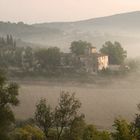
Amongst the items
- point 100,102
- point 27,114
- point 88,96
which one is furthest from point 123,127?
point 88,96

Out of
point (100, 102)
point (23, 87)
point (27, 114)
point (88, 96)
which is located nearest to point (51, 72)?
point (23, 87)

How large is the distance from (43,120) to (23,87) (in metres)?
39.8

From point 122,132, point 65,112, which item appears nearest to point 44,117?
point 65,112

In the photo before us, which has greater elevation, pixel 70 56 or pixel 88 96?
pixel 70 56

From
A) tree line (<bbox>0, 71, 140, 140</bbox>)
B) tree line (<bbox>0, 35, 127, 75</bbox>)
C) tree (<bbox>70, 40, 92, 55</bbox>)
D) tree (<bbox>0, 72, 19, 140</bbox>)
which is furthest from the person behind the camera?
tree (<bbox>70, 40, 92, 55</bbox>)

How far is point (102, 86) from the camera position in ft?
233

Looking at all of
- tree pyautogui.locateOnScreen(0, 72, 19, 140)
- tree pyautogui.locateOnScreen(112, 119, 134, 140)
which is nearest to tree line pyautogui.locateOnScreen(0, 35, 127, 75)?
tree pyautogui.locateOnScreen(112, 119, 134, 140)

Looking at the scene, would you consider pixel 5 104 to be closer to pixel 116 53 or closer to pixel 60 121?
pixel 60 121

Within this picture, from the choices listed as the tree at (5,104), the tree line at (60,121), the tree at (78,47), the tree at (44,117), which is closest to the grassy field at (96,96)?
the tree at (78,47)

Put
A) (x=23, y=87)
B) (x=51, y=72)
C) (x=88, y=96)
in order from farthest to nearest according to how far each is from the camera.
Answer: (x=51, y=72)
(x=23, y=87)
(x=88, y=96)

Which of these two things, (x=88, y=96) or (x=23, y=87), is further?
(x=23, y=87)

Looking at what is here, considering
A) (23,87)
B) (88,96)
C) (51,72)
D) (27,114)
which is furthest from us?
(51,72)

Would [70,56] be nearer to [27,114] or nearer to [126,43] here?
[27,114]

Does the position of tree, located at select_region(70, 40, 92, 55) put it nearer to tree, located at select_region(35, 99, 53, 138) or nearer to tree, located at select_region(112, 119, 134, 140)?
tree, located at select_region(112, 119, 134, 140)
